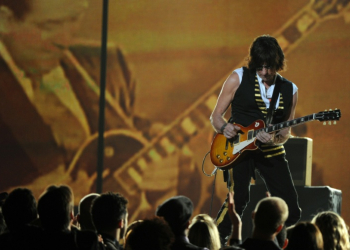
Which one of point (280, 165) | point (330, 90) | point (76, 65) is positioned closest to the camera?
point (280, 165)

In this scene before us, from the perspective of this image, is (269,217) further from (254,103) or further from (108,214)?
(254,103)

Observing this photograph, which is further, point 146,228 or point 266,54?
point 266,54

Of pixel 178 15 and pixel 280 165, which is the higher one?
pixel 178 15

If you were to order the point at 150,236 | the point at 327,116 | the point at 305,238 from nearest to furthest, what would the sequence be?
the point at 150,236 < the point at 305,238 < the point at 327,116

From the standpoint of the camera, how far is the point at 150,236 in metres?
2.80

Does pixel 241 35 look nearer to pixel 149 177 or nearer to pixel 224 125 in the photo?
pixel 149 177

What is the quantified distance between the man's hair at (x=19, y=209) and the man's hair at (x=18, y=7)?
15.0 ft

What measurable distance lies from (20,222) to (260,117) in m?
2.22

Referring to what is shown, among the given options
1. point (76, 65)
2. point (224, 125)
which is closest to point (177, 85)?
point (76, 65)

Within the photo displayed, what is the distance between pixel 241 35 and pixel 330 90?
46.4 inches

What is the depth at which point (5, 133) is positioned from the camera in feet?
24.7

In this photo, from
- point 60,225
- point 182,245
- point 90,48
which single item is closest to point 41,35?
point 90,48

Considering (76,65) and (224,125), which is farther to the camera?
(76,65)

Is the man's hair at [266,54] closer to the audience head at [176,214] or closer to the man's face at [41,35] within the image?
the audience head at [176,214]
